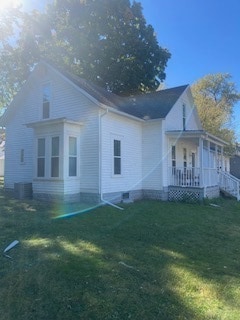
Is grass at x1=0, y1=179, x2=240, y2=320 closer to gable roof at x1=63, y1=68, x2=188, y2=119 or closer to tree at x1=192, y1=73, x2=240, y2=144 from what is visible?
gable roof at x1=63, y1=68, x2=188, y2=119

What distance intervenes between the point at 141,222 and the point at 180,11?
9.81 metres

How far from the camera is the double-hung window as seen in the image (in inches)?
507

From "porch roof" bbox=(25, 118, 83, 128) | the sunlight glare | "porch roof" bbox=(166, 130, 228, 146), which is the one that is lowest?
"porch roof" bbox=(166, 130, 228, 146)

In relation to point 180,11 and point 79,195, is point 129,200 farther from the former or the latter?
point 180,11

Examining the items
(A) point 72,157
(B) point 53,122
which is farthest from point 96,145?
(B) point 53,122

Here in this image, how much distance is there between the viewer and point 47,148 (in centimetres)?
1259

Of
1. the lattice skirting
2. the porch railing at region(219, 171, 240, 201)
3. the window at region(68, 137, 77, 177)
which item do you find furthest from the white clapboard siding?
the window at region(68, 137, 77, 177)

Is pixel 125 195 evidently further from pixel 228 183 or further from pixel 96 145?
pixel 228 183

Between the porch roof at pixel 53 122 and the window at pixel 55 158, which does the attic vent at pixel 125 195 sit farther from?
the porch roof at pixel 53 122

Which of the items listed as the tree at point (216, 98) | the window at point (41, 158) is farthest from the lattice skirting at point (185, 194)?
the tree at point (216, 98)

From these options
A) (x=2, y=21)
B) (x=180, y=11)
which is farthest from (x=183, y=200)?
(x=2, y=21)

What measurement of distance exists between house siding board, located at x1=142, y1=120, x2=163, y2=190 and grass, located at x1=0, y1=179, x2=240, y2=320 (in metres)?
5.74

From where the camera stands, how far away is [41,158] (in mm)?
12953

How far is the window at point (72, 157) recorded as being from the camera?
12.3m
